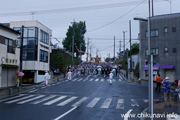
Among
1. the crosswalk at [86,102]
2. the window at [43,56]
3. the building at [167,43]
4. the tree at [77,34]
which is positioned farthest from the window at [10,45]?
the tree at [77,34]

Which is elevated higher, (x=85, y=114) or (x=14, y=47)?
(x=14, y=47)

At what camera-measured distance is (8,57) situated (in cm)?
2592

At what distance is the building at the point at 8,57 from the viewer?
974 inches

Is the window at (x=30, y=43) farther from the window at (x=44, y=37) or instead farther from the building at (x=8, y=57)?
the building at (x=8, y=57)

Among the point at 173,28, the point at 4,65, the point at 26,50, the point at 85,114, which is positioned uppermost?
the point at 173,28

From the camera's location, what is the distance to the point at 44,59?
120 feet

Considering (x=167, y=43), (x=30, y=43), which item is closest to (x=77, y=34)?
(x=30, y=43)

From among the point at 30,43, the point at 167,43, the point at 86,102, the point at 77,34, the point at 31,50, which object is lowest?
the point at 86,102

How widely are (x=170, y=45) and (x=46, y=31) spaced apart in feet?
72.1

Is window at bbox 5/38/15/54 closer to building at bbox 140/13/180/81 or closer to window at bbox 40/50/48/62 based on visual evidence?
window at bbox 40/50/48/62

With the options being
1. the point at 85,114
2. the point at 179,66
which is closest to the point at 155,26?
the point at 179,66

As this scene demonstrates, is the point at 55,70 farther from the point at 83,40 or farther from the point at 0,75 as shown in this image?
the point at 83,40

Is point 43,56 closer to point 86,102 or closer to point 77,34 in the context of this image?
point 86,102

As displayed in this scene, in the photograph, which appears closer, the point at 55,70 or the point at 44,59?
the point at 44,59
